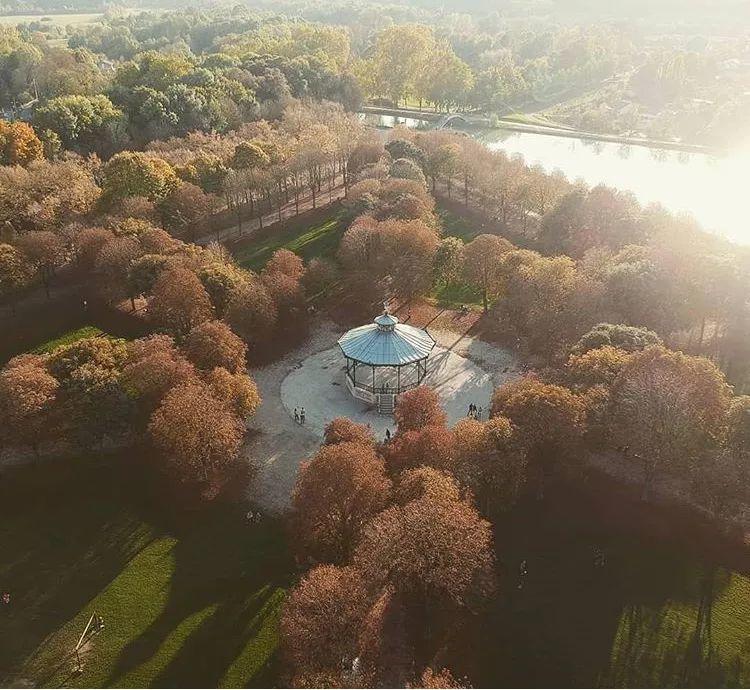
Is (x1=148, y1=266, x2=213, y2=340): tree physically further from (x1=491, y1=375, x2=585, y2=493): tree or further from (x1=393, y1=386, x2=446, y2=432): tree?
(x1=491, y1=375, x2=585, y2=493): tree

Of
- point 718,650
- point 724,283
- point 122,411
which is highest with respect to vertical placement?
point 724,283

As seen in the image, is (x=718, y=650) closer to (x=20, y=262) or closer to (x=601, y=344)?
(x=601, y=344)

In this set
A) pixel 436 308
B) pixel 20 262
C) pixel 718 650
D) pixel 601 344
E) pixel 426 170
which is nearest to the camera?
pixel 718 650

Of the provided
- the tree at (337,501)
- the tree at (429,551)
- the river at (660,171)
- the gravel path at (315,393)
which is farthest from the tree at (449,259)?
the tree at (429,551)

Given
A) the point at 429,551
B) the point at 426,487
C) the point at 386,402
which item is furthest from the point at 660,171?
the point at 429,551

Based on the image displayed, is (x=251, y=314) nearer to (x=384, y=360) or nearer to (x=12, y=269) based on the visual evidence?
(x=384, y=360)

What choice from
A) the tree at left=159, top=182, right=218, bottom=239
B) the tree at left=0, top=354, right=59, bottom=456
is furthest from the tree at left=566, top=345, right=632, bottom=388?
the tree at left=159, top=182, right=218, bottom=239

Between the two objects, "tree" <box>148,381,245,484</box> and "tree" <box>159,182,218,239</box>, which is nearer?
"tree" <box>148,381,245,484</box>

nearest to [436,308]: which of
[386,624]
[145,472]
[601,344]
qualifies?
[601,344]

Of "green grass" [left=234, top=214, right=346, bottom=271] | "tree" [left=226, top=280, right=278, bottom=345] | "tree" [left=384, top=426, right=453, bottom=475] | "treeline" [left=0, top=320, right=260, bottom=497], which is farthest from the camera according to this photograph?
"green grass" [left=234, top=214, right=346, bottom=271]
